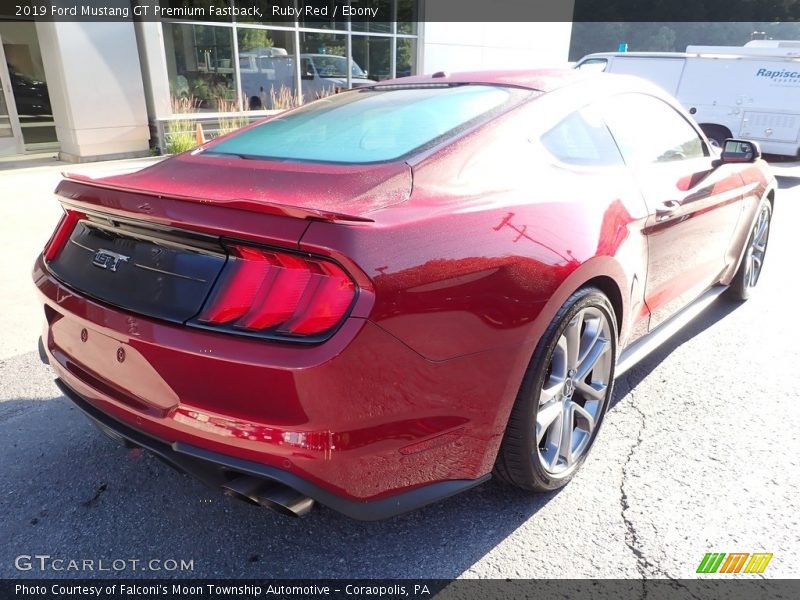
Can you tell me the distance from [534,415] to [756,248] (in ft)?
11.0

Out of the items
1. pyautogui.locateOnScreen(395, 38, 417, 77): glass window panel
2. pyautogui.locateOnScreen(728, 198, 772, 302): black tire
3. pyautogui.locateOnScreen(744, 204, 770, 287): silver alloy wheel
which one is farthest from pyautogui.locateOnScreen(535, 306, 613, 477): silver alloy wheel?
pyautogui.locateOnScreen(395, 38, 417, 77): glass window panel

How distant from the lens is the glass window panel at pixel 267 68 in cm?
1166

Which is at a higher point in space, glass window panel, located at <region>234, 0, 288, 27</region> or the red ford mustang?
glass window panel, located at <region>234, 0, 288, 27</region>

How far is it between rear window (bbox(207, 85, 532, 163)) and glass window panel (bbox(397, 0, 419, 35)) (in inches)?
500

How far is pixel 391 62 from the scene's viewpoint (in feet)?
48.4

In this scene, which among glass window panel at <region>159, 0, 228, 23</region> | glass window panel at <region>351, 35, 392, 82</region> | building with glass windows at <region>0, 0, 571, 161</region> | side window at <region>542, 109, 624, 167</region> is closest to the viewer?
side window at <region>542, 109, 624, 167</region>

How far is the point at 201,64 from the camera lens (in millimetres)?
11125

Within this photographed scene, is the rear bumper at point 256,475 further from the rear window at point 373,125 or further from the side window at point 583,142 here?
the side window at point 583,142

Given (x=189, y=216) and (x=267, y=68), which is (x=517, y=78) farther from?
(x=267, y=68)

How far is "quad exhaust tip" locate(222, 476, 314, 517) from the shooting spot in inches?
67.6

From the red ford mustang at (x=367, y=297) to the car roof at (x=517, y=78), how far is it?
0.03 metres

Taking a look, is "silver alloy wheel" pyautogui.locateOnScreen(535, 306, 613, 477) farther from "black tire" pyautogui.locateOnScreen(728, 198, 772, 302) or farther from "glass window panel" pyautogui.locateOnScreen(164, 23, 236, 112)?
"glass window panel" pyautogui.locateOnScreen(164, 23, 236, 112)

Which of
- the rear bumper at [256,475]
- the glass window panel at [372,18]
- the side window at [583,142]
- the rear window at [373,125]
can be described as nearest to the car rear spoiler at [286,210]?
the rear window at [373,125]

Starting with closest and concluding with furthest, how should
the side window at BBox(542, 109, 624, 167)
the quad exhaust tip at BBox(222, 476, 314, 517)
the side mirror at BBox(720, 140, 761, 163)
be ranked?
the quad exhaust tip at BBox(222, 476, 314, 517) → the side window at BBox(542, 109, 624, 167) → the side mirror at BBox(720, 140, 761, 163)
